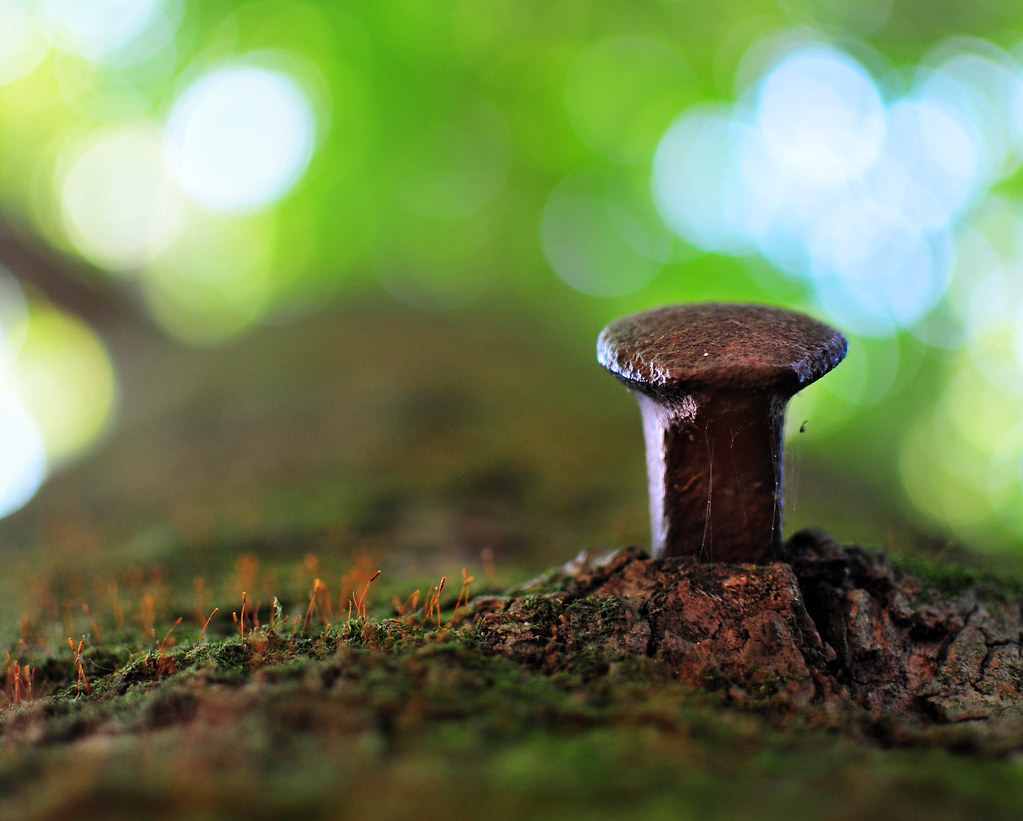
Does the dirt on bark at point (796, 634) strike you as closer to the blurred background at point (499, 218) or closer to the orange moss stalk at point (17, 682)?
the orange moss stalk at point (17, 682)

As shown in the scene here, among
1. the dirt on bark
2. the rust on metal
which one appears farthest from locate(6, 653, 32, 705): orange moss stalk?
the rust on metal

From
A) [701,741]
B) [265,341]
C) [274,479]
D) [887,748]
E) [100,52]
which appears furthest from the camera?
[100,52]

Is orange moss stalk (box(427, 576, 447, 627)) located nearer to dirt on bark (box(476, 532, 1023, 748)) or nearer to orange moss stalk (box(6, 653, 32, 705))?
dirt on bark (box(476, 532, 1023, 748))

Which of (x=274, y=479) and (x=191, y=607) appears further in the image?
(x=274, y=479)

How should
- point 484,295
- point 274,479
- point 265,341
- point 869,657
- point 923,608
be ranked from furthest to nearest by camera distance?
point 484,295 → point 265,341 → point 274,479 → point 923,608 → point 869,657

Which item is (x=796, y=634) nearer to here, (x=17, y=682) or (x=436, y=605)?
(x=436, y=605)

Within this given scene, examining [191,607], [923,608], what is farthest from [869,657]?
[191,607]

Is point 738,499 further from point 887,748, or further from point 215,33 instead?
point 215,33
